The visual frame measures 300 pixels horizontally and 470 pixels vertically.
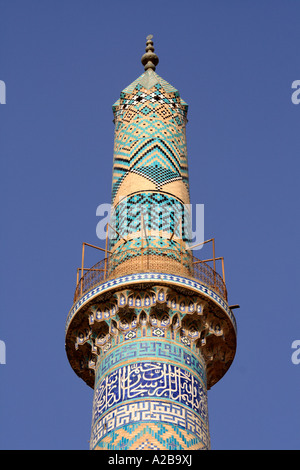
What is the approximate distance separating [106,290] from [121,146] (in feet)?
11.5

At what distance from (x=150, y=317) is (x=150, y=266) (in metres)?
0.83

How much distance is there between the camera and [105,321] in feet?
48.5

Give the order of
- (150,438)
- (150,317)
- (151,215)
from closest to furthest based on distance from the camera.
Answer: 1. (150,438)
2. (150,317)
3. (151,215)

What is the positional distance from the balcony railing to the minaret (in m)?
0.02

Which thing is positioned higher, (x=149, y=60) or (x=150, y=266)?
(x=149, y=60)

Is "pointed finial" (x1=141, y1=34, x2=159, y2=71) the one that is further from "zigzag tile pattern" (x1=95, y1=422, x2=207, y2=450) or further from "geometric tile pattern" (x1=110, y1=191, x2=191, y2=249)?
"zigzag tile pattern" (x1=95, y1=422, x2=207, y2=450)

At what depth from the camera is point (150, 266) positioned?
49.4ft

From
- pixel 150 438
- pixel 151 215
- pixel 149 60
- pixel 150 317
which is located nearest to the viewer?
pixel 150 438

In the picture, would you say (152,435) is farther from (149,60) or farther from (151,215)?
(149,60)

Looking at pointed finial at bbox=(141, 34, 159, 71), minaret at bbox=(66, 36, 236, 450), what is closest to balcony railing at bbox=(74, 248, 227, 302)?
minaret at bbox=(66, 36, 236, 450)

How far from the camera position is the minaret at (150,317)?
44.6 ft

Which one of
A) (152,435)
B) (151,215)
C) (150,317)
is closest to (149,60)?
(151,215)
